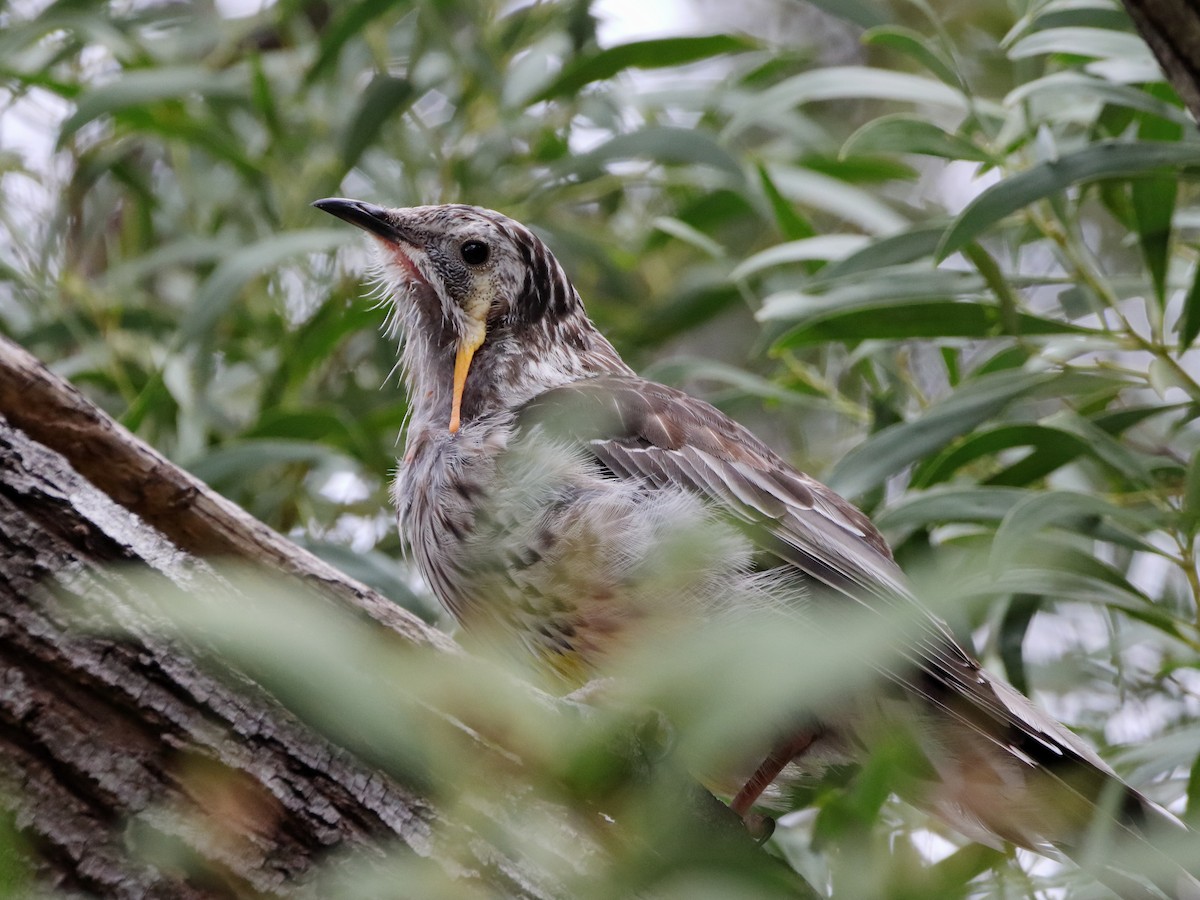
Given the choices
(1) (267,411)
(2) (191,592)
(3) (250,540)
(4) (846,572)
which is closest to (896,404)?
(4) (846,572)

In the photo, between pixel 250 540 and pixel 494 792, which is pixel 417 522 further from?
pixel 494 792

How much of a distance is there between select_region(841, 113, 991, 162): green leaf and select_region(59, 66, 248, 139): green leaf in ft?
4.97

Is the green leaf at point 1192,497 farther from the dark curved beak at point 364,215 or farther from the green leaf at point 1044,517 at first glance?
the dark curved beak at point 364,215

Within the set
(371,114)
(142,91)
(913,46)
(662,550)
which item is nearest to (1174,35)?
(913,46)

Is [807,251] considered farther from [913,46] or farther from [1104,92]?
[1104,92]

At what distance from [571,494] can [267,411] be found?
99 cm

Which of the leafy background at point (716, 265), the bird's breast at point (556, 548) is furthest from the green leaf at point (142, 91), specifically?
the bird's breast at point (556, 548)

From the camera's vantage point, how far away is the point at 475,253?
8.42 ft

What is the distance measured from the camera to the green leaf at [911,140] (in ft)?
7.57

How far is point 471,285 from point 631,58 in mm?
803

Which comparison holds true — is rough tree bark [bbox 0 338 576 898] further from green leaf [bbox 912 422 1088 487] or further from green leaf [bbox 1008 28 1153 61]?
green leaf [bbox 1008 28 1153 61]

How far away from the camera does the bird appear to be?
2012 millimetres

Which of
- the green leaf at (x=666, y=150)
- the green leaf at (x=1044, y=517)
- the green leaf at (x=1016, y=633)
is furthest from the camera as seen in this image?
the green leaf at (x=666, y=150)

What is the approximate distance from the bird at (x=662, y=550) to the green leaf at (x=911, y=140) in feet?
1.81
